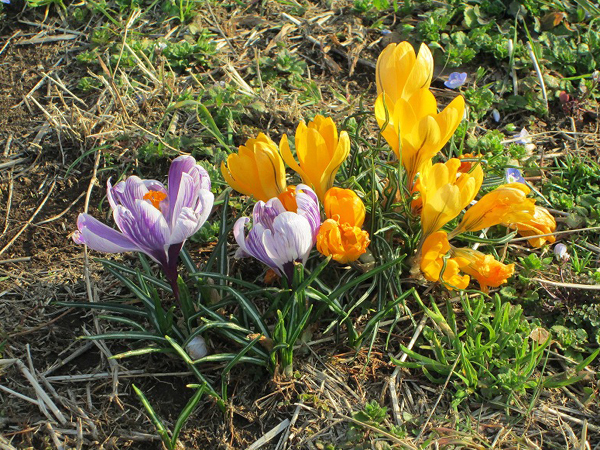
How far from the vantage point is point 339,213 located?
1.85 m

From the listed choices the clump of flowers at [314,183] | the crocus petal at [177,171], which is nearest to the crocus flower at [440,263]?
the clump of flowers at [314,183]

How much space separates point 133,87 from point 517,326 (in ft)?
6.32

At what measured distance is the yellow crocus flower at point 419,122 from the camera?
5.91 feet

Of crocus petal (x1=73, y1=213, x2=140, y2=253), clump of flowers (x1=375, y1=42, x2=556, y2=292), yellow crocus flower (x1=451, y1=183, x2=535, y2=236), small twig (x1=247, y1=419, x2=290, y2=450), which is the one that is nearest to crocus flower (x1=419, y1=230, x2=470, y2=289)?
clump of flowers (x1=375, y1=42, x2=556, y2=292)

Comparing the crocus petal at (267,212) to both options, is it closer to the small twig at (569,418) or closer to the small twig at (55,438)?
the small twig at (55,438)

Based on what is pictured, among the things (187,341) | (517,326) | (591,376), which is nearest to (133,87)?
(187,341)

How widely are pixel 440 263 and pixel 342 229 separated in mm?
353

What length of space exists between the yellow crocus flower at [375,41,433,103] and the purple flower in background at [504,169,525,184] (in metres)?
0.74

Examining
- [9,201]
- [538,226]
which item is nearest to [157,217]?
[9,201]

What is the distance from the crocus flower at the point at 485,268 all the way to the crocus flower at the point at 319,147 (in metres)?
0.51

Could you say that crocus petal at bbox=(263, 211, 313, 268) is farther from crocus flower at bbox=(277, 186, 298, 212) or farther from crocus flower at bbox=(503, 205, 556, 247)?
crocus flower at bbox=(503, 205, 556, 247)

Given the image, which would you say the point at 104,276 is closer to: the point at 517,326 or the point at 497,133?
the point at 517,326

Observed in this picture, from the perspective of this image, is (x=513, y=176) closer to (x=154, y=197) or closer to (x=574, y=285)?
(x=574, y=285)

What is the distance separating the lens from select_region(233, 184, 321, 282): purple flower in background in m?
1.69
